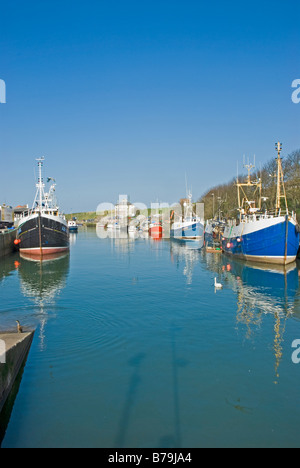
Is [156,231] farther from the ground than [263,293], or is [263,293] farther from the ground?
[156,231]

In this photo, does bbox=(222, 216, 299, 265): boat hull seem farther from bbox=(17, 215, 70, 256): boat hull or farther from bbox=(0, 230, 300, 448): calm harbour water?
bbox=(17, 215, 70, 256): boat hull

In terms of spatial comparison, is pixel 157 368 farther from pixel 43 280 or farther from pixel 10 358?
pixel 43 280

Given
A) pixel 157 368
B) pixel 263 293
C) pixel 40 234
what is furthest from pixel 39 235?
pixel 157 368

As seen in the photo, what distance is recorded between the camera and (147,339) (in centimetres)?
1617

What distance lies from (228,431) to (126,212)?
552 ft

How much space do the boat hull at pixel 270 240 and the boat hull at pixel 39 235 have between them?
92.2 feet

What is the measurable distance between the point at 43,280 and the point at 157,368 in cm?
2187

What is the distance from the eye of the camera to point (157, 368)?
13133mm

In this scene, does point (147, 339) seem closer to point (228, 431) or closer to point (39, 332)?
point (39, 332)

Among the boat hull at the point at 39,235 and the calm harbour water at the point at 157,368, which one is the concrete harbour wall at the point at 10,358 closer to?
the calm harbour water at the point at 157,368

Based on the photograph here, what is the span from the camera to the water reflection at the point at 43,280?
72.8 feet

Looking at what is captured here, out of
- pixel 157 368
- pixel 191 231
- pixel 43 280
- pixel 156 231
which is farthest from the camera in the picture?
pixel 156 231

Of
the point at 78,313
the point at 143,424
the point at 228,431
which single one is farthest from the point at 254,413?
the point at 78,313

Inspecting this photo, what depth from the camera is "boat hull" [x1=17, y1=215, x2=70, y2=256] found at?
162 ft
